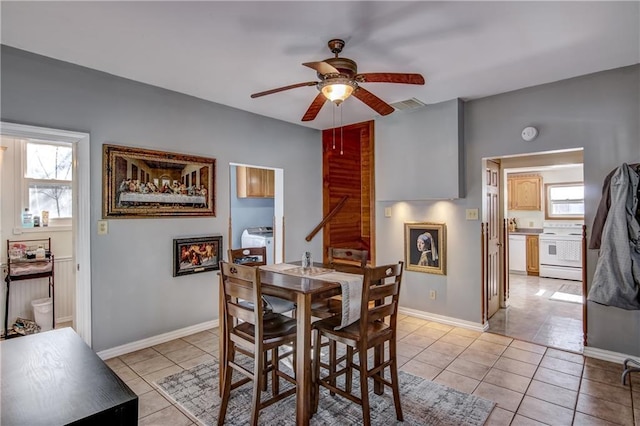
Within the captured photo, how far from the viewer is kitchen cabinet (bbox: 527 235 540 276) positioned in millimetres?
6918

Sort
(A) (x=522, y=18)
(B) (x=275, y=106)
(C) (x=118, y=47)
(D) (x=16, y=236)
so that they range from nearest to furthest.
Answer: (A) (x=522, y=18)
(C) (x=118, y=47)
(D) (x=16, y=236)
(B) (x=275, y=106)

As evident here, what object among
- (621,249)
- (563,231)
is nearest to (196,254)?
(621,249)

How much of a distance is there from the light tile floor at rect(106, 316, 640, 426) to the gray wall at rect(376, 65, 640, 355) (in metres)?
0.40

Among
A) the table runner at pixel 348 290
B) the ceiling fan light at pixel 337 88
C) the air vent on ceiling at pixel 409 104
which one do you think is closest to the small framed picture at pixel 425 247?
the air vent on ceiling at pixel 409 104

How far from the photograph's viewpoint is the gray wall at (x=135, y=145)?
2846mm

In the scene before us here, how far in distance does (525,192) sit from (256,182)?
587 centimetres

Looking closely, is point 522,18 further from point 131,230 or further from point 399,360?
point 131,230

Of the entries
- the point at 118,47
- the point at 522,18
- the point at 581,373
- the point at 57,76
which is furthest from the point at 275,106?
the point at 581,373

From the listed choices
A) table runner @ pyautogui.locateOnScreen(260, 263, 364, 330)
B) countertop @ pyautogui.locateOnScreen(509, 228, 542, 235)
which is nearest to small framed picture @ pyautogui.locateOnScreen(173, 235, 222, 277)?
table runner @ pyautogui.locateOnScreen(260, 263, 364, 330)

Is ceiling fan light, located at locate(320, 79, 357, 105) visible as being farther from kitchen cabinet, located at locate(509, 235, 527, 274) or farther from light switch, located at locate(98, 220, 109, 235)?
kitchen cabinet, located at locate(509, 235, 527, 274)

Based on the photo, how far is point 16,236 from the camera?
149 inches

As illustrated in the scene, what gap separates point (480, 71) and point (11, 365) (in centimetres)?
374

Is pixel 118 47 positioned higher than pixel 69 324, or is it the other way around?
pixel 118 47

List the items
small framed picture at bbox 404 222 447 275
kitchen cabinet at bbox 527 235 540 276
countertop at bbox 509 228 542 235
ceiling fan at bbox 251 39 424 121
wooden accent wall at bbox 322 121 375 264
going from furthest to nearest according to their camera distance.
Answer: countertop at bbox 509 228 542 235 → kitchen cabinet at bbox 527 235 540 276 → wooden accent wall at bbox 322 121 375 264 → small framed picture at bbox 404 222 447 275 → ceiling fan at bbox 251 39 424 121
